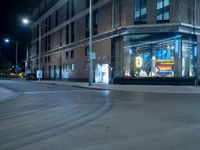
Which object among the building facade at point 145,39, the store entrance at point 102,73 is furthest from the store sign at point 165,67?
the store entrance at point 102,73

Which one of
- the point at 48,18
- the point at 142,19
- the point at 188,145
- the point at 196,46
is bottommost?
the point at 188,145

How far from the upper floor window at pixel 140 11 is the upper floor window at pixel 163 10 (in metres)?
1.49

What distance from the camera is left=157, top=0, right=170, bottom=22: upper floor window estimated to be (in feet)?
Answer: 113

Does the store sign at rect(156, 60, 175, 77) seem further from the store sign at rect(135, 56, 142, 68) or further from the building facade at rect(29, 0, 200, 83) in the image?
the store sign at rect(135, 56, 142, 68)

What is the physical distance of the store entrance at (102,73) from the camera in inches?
1540

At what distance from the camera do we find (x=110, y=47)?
3909 cm

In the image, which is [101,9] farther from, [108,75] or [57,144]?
[57,144]

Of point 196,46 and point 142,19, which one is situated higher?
point 142,19

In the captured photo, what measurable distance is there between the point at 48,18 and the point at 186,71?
39.5 metres

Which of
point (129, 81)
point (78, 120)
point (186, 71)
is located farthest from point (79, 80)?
point (78, 120)

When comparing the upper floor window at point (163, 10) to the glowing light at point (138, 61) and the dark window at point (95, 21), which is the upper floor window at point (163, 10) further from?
the dark window at point (95, 21)

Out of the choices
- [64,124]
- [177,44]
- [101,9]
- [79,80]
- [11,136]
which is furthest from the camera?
[79,80]

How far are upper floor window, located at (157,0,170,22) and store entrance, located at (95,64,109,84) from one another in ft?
28.0

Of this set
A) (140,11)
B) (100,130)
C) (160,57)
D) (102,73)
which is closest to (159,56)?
(160,57)
